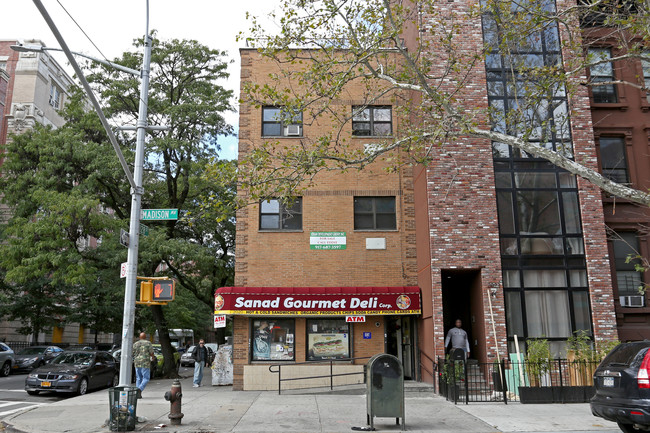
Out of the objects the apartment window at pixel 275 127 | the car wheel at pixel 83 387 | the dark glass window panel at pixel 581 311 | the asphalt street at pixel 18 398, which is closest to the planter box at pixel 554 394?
the dark glass window panel at pixel 581 311

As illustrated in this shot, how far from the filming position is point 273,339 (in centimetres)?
1728

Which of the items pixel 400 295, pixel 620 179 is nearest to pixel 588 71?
pixel 620 179

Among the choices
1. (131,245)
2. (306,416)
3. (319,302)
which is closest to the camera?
(131,245)

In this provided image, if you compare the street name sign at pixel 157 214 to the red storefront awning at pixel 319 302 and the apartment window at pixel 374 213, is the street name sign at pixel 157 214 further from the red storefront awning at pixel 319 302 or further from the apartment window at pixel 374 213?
the apartment window at pixel 374 213

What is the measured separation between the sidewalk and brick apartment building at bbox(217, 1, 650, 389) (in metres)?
2.87

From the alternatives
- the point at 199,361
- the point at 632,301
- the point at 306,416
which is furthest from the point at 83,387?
the point at 632,301

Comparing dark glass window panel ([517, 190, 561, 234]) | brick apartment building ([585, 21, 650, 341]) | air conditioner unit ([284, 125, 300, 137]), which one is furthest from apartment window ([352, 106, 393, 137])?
brick apartment building ([585, 21, 650, 341])

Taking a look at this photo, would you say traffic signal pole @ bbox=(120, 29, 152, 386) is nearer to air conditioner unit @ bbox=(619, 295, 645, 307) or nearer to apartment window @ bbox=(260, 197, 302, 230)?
apartment window @ bbox=(260, 197, 302, 230)

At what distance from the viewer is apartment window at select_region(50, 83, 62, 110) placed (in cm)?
4391

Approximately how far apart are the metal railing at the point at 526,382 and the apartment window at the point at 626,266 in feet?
13.6

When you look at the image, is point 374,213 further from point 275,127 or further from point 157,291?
point 157,291

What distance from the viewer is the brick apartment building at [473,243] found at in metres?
15.7

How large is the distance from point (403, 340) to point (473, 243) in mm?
4754

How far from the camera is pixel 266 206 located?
18266 millimetres
